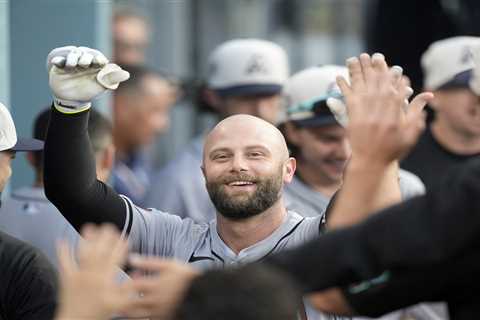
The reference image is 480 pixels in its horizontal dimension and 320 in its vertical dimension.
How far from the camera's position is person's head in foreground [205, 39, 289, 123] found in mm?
7137

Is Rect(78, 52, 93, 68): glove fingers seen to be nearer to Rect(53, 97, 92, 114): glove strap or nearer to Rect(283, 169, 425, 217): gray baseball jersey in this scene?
Rect(53, 97, 92, 114): glove strap

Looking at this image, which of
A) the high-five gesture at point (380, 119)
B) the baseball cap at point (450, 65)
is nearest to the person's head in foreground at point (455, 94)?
the baseball cap at point (450, 65)

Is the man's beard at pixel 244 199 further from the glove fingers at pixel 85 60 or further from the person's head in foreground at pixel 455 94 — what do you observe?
the person's head in foreground at pixel 455 94

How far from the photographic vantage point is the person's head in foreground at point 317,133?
6.25 metres

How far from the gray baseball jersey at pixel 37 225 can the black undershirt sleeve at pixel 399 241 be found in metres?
2.54

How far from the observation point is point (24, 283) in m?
4.39

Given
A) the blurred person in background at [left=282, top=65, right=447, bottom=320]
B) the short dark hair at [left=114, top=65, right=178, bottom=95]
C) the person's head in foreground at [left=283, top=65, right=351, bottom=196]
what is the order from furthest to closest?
the short dark hair at [left=114, top=65, right=178, bottom=95] < the person's head in foreground at [left=283, top=65, right=351, bottom=196] < the blurred person in background at [left=282, top=65, right=447, bottom=320]

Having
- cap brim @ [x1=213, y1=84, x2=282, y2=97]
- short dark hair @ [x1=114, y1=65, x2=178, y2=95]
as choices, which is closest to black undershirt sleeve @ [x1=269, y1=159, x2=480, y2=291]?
cap brim @ [x1=213, y1=84, x2=282, y2=97]

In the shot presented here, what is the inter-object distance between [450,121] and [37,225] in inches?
96.7

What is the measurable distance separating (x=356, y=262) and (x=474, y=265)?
28 centimetres

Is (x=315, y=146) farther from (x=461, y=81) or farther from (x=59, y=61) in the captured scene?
(x=59, y=61)

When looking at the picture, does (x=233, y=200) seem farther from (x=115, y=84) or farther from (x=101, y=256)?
(x=101, y=256)

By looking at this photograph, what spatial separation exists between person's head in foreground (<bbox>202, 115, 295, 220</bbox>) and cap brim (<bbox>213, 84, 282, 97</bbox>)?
2.32 meters

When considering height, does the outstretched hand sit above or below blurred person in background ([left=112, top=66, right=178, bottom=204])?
above
